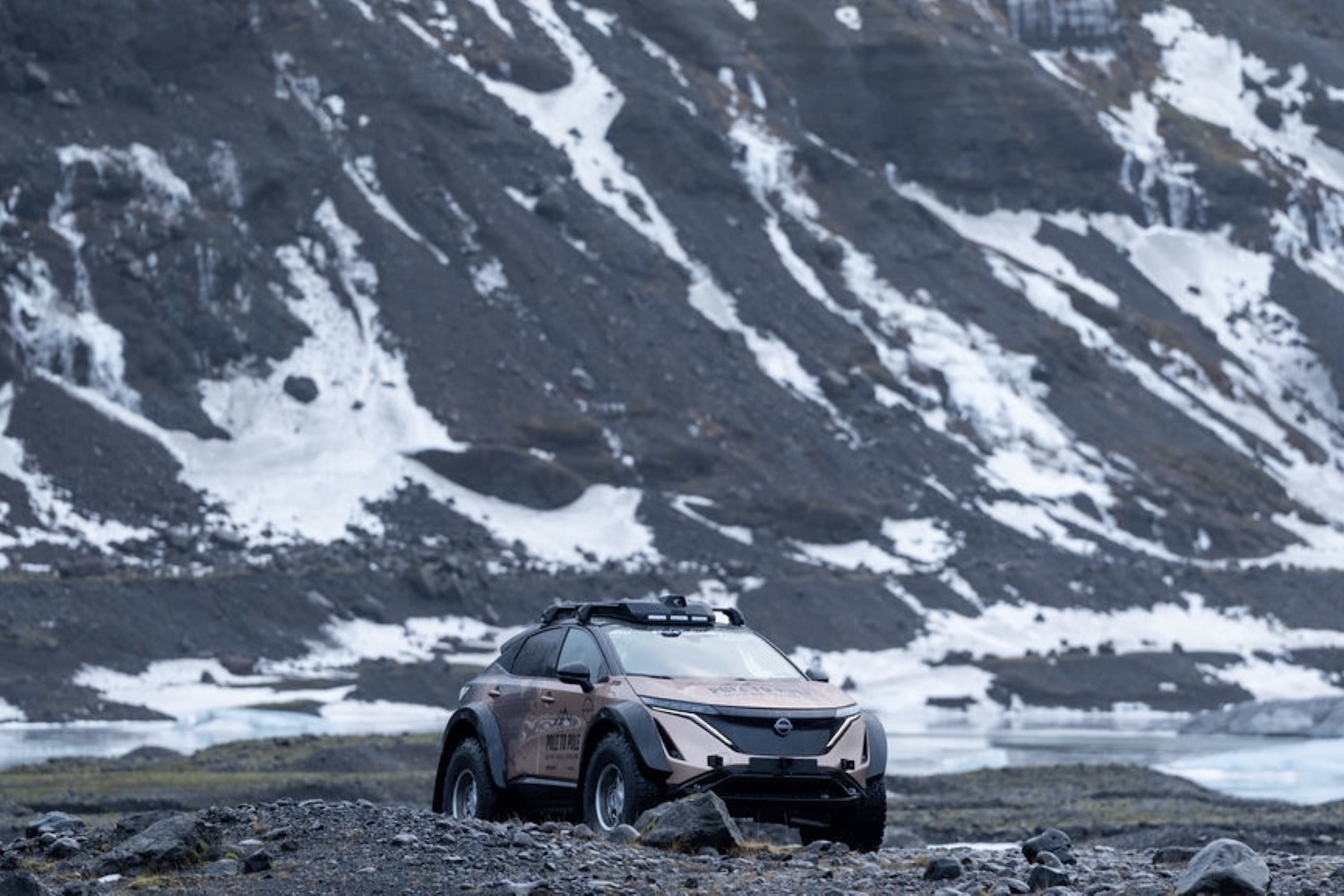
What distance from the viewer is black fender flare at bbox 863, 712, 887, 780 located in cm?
2000

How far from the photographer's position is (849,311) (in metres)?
150

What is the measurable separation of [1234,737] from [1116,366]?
65.4m

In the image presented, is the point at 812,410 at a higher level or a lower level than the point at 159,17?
lower

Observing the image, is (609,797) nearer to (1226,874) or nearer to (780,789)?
(780,789)

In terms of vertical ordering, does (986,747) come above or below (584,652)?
A: above

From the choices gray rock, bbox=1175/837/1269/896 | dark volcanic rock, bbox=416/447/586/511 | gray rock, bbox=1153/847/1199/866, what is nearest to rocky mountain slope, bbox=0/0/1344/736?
dark volcanic rock, bbox=416/447/586/511

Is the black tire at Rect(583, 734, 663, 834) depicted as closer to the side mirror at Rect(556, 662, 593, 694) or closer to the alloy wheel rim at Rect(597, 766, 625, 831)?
the alloy wheel rim at Rect(597, 766, 625, 831)

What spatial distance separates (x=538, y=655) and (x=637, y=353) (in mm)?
113046

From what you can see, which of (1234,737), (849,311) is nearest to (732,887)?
(1234,737)

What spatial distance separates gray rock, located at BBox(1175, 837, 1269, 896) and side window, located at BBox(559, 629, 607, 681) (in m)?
6.32

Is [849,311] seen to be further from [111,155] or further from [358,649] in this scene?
[358,649]

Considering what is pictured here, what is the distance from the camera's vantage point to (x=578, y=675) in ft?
66.6

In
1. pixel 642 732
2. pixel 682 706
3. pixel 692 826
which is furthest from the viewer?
pixel 682 706

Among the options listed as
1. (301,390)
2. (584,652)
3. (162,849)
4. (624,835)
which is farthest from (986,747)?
(162,849)
